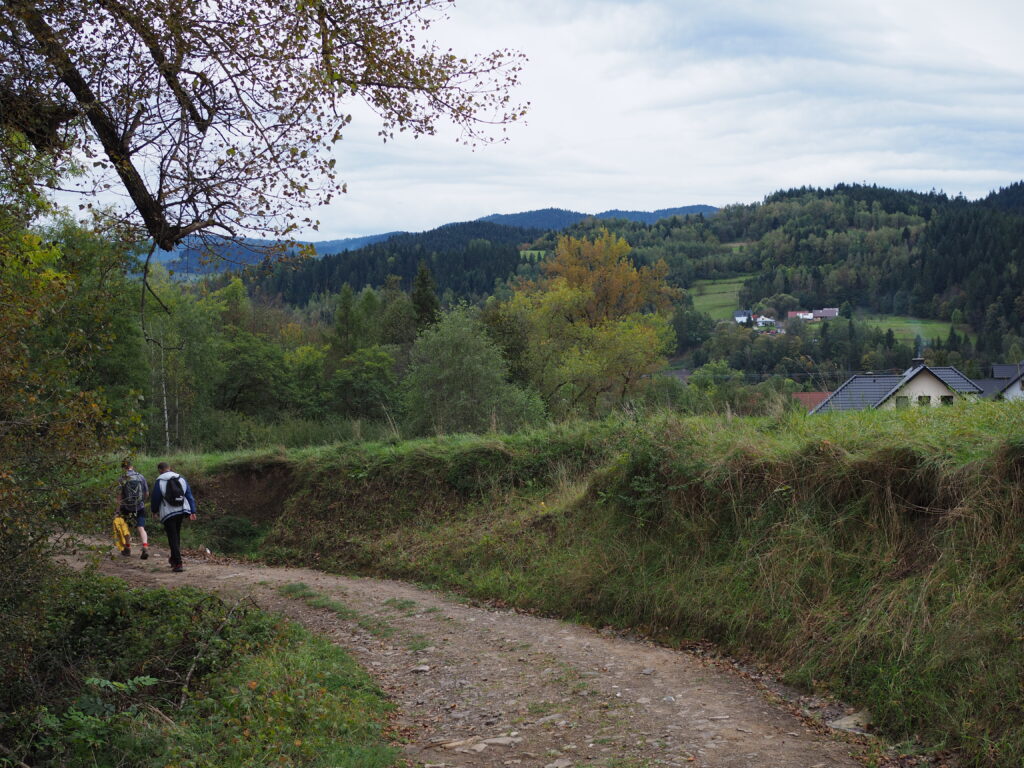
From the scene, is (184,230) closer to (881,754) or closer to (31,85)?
(31,85)

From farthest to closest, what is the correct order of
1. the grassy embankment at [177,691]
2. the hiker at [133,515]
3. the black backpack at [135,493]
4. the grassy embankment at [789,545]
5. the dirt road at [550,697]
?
the hiker at [133,515] → the black backpack at [135,493] → the grassy embankment at [789,545] → the dirt road at [550,697] → the grassy embankment at [177,691]

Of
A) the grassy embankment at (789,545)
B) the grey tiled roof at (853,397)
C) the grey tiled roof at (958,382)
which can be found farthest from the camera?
the grey tiled roof at (853,397)

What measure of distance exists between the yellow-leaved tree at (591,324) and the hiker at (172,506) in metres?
27.2

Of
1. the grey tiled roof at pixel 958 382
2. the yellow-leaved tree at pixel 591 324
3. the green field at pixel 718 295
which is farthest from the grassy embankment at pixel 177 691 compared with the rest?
the green field at pixel 718 295

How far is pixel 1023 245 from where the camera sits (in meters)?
95.8

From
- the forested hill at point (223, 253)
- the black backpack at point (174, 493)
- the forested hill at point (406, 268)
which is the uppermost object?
the forested hill at point (406, 268)

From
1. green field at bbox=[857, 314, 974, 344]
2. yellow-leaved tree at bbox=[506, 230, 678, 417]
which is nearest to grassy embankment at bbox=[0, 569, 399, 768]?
yellow-leaved tree at bbox=[506, 230, 678, 417]

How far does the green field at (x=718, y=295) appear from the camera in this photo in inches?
4500

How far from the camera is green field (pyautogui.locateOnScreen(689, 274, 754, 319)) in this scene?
11431cm

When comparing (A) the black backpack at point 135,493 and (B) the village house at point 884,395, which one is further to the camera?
(A) the black backpack at point 135,493

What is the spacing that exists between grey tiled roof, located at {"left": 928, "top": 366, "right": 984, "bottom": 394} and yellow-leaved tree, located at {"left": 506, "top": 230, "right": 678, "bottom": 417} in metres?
25.1

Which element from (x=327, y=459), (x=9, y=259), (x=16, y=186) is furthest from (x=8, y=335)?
(x=327, y=459)

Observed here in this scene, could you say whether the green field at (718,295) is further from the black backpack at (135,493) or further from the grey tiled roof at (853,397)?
the black backpack at (135,493)

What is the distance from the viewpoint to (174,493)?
13172 millimetres
